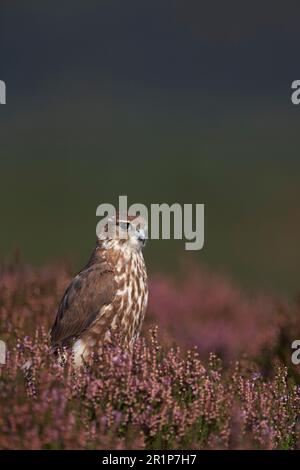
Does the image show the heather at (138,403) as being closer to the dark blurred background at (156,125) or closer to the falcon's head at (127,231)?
the falcon's head at (127,231)

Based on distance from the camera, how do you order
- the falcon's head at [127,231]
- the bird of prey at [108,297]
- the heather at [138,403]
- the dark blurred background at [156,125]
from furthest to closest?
the dark blurred background at [156,125] → the falcon's head at [127,231] → the bird of prey at [108,297] → the heather at [138,403]

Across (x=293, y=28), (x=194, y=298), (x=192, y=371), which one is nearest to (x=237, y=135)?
(x=293, y=28)

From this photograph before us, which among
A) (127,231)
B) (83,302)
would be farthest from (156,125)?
(83,302)

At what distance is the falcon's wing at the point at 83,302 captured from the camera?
349 inches

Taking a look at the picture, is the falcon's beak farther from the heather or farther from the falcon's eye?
the heather

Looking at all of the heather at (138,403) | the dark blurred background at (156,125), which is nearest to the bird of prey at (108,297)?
the heather at (138,403)

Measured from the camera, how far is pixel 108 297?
8922mm

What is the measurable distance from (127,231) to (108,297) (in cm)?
63

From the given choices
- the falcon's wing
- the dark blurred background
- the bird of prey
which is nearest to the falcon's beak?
the bird of prey

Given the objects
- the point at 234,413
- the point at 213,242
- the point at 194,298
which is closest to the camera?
the point at 234,413

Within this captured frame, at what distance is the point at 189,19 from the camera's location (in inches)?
3583

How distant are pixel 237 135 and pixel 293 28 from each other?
29.4 m

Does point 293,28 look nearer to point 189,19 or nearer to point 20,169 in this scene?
point 189,19

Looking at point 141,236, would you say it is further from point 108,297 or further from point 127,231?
point 108,297
